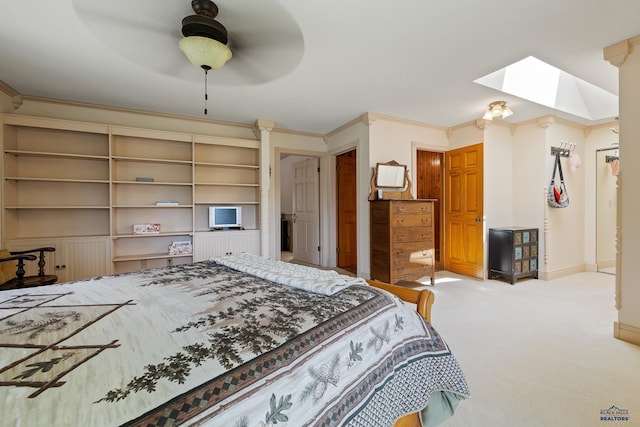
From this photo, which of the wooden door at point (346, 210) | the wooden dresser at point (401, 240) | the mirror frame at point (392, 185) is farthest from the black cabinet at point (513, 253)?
the wooden door at point (346, 210)

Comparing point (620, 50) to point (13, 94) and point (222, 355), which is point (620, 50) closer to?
point (222, 355)

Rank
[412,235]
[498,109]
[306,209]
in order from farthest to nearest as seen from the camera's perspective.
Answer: [306,209], [412,235], [498,109]

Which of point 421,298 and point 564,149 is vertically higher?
point 564,149

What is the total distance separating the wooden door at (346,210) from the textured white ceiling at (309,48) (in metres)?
1.64

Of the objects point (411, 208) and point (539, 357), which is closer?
point (539, 357)

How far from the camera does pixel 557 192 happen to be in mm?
4215

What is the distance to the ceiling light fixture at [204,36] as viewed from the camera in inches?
72.4

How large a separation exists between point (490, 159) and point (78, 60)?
521 cm

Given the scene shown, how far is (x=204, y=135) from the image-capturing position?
13.4 feet

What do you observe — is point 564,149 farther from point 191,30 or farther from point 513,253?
point 191,30

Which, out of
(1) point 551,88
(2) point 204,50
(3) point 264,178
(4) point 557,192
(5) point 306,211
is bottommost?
(5) point 306,211

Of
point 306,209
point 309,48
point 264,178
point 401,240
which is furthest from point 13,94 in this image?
point 401,240

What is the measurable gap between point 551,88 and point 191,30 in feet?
14.5

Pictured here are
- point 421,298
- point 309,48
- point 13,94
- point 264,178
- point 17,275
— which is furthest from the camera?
point 264,178
